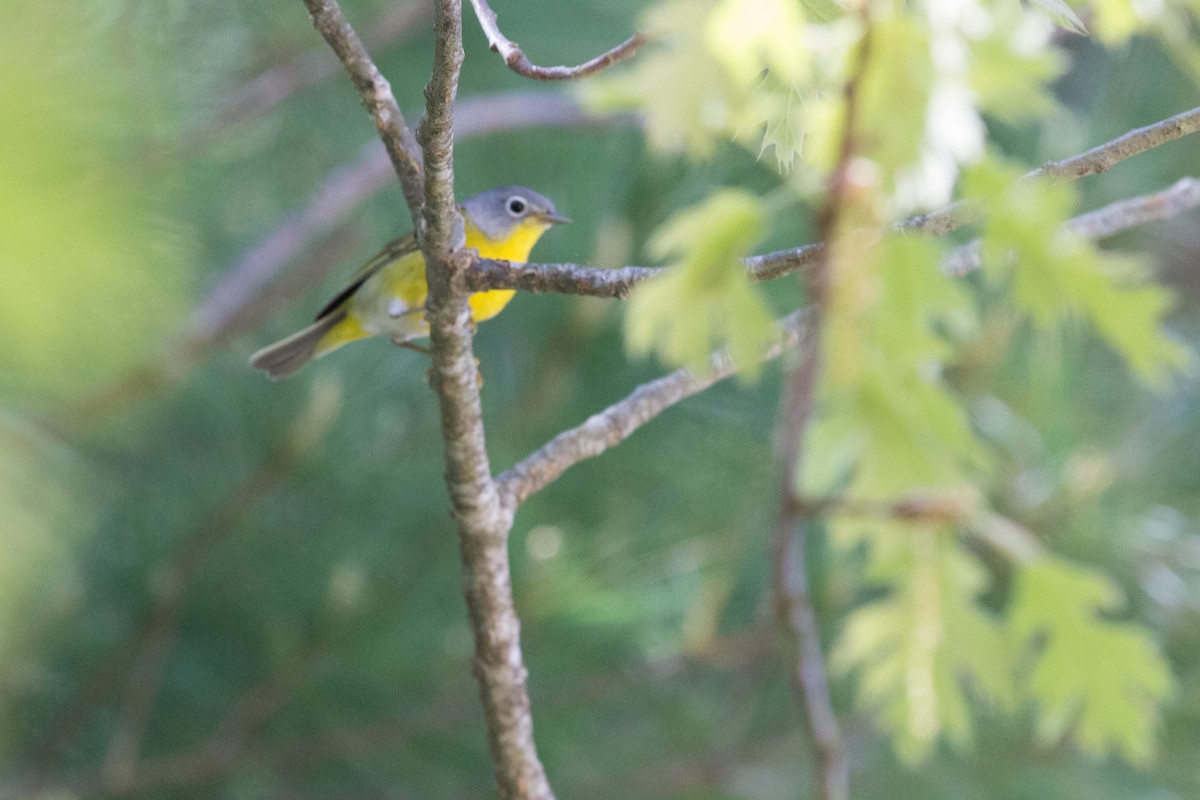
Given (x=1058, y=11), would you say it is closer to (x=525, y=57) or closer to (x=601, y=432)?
(x=525, y=57)

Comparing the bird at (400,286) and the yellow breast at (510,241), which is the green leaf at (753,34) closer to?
the bird at (400,286)

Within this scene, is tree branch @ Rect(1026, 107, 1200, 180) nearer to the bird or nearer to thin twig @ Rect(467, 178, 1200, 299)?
thin twig @ Rect(467, 178, 1200, 299)

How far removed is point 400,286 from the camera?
5.81 ft

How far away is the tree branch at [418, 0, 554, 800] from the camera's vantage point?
0.85 m

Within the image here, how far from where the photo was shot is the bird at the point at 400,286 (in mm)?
1755

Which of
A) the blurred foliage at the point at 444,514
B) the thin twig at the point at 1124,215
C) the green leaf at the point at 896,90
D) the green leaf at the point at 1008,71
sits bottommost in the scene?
the blurred foliage at the point at 444,514

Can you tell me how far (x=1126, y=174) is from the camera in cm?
300

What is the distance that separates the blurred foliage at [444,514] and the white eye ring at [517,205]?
207 millimetres

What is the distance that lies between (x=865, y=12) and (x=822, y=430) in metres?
0.18

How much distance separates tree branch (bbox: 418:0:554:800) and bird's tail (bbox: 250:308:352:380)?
1009mm

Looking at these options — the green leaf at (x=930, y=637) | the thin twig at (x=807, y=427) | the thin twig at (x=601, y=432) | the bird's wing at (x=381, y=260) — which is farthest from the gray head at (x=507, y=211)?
the green leaf at (x=930, y=637)

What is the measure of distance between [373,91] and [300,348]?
1207 mm

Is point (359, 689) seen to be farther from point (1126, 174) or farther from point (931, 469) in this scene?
point (1126, 174)

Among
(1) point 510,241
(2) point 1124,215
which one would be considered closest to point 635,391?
(2) point 1124,215
